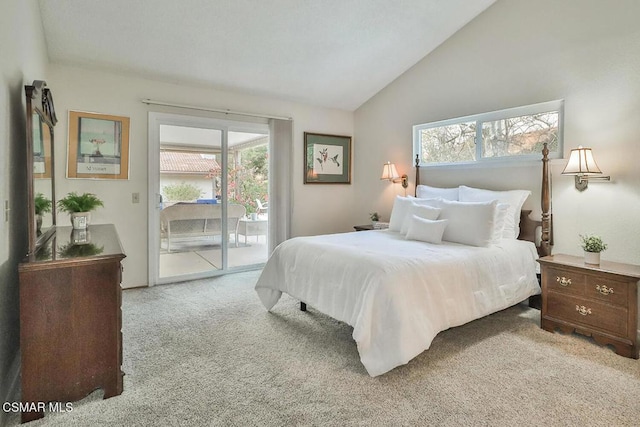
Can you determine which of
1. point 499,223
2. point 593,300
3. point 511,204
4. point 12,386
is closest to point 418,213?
point 499,223

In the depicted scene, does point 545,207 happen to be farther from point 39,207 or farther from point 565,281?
point 39,207

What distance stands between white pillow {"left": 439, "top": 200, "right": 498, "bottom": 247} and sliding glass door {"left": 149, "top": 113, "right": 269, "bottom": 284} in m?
2.67

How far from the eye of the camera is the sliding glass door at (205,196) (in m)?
4.18

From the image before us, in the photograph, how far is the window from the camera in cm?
338

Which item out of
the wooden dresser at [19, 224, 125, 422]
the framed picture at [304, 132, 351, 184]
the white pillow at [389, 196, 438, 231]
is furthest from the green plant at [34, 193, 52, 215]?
the framed picture at [304, 132, 351, 184]

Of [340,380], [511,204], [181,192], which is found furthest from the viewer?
[181,192]

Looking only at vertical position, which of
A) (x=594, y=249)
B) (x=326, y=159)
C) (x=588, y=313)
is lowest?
(x=588, y=313)

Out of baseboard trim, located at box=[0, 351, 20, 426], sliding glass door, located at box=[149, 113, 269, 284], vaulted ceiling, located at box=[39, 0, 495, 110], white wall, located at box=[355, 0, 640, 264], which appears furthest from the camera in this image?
sliding glass door, located at box=[149, 113, 269, 284]

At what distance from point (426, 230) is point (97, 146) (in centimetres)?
358

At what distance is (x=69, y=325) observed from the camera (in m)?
1.83

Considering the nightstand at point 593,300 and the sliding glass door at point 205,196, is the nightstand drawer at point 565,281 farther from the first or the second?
the sliding glass door at point 205,196

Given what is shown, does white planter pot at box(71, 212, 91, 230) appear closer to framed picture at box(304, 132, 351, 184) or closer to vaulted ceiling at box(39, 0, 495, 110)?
vaulted ceiling at box(39, 0, 495, 110)

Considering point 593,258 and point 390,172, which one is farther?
point 390,172

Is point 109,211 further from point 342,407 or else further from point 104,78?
point 342,407
